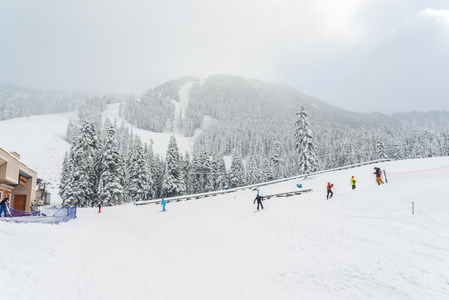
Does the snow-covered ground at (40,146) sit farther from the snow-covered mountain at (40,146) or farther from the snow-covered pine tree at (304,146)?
the snow-covered pine tree at (304,146)

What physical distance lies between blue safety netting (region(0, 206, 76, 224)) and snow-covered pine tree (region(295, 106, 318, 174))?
112 ft

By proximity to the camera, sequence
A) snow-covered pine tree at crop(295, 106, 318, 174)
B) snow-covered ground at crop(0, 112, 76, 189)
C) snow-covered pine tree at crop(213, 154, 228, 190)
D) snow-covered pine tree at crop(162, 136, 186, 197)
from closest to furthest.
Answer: snow-covered pine tree at crop(295, 106, 318, 174) < snow-covered pine tree at crop(162, 136, 186, 197) < snow-covered pine tree at crop(213, 154, 228, 190) < snow-covered ground at crop(0, 112, 76, 189)

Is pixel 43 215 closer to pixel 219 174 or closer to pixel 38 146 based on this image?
pixel 219 174

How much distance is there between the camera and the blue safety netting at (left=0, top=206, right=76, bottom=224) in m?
15.2

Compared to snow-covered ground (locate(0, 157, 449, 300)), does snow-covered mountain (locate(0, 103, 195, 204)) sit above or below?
above

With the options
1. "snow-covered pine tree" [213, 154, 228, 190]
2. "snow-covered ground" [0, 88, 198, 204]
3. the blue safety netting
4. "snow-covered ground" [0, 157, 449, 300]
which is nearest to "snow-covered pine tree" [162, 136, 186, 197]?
"snow-covered pine tree" [213, 154, 228, 190]

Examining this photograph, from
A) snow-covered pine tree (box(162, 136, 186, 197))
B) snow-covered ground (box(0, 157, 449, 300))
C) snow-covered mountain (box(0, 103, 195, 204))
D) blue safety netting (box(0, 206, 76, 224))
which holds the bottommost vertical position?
snow-covered ground (box(0, 157, 449, 300))

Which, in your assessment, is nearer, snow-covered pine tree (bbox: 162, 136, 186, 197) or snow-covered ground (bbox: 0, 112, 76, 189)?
snow-covered pine tree (bbox: 162, 136, 186, 197)

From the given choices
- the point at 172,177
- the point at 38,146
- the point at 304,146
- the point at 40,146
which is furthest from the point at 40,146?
the point at 304,146

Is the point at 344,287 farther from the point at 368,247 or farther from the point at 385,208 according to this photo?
the point at 385,208

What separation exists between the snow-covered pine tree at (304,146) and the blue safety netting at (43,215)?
34226 mm

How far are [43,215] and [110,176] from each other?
22.8 m

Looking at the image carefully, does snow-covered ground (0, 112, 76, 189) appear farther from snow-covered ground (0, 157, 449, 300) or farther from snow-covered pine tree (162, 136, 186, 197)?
snow-covered ground (0, 157, 449, 300)

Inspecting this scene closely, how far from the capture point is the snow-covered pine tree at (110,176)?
39.6 metres
